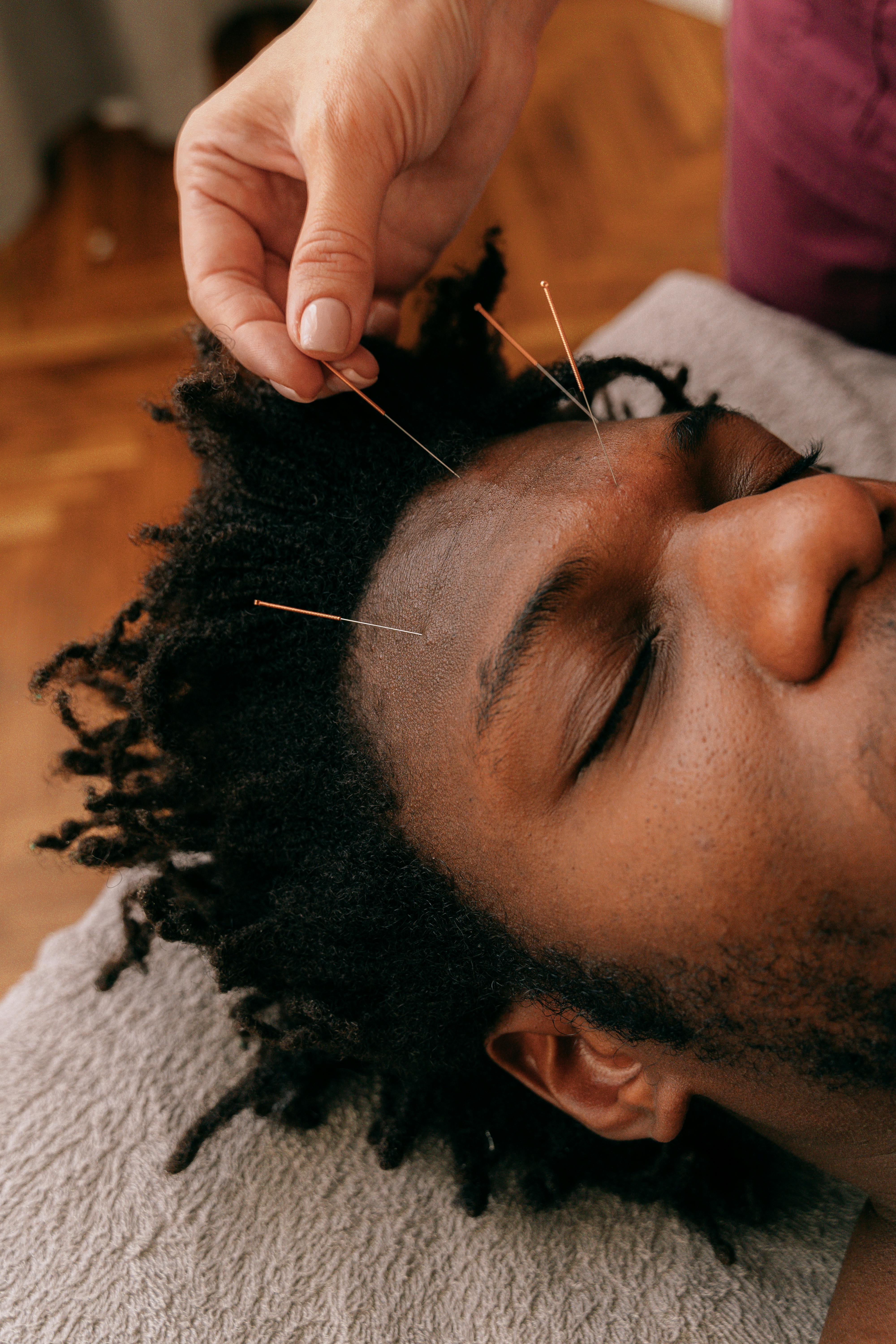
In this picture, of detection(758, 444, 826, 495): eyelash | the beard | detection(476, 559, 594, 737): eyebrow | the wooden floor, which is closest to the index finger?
detection(476, 559, 594, 737): eyebrow

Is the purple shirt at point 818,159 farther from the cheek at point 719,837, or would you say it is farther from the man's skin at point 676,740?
the cheek at point 719,837

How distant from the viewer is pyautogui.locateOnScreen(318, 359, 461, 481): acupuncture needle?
1.03 meters

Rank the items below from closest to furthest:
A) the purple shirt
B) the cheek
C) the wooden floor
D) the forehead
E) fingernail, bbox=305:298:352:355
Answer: the cheek < the forehead < fingernail, bbox=305:298:352:355 < the purple shirt < the wooden floor

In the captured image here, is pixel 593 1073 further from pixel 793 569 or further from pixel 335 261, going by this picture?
pixel 335 261

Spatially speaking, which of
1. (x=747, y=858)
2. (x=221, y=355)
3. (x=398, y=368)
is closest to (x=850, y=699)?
(x=747, y=858)

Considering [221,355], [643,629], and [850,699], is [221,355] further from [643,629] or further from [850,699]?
[850,699]

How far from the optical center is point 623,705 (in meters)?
0.86

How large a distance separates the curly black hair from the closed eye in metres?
0.20

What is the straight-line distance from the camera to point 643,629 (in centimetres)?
88

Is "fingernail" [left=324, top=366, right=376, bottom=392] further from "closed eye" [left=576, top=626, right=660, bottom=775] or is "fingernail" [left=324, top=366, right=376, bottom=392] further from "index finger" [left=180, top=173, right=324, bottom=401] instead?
"closed eye" [left=576, top=626, right=660, bottom=775]

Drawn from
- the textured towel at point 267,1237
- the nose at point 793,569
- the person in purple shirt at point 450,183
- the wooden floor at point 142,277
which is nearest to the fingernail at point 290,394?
the person in purple shirt at point 450,183

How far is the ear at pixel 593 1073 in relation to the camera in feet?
3.13

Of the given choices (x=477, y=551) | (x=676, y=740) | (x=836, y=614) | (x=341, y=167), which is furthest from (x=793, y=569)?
(x=341, y=167)

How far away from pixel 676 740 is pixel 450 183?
2.67 feet
